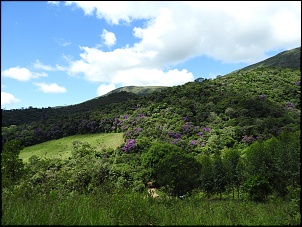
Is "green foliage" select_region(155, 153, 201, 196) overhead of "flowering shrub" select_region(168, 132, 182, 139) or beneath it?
beneath

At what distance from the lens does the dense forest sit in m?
28.5

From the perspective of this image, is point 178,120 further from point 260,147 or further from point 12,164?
point 12,164

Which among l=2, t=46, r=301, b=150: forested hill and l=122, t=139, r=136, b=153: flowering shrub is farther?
l=2, t=46, r=301, b=150: forested hill

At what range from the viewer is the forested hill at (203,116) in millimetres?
60406

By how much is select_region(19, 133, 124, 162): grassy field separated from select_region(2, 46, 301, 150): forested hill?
123 inches

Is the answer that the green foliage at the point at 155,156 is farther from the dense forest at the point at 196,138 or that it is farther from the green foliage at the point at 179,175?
the green foliage at the point at 179,175

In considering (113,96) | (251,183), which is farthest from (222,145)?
(113,96)

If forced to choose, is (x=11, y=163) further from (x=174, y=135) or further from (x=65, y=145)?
(x=65, y=145)

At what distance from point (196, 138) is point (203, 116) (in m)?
10.7

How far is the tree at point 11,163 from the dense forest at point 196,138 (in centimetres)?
2

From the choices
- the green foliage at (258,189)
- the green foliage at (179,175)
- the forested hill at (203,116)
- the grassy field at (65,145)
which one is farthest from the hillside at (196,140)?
the grassy field at (65,145)

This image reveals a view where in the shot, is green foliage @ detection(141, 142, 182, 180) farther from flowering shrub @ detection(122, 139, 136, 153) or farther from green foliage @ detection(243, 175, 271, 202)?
green foliage @ detection(243, 175, 271, 202)

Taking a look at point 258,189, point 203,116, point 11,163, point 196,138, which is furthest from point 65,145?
point 11,163

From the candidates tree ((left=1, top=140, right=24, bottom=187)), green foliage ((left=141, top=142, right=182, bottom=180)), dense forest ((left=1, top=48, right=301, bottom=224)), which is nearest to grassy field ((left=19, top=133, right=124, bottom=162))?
dense forest ((left=1, top=48, right=301, bottom=224))
